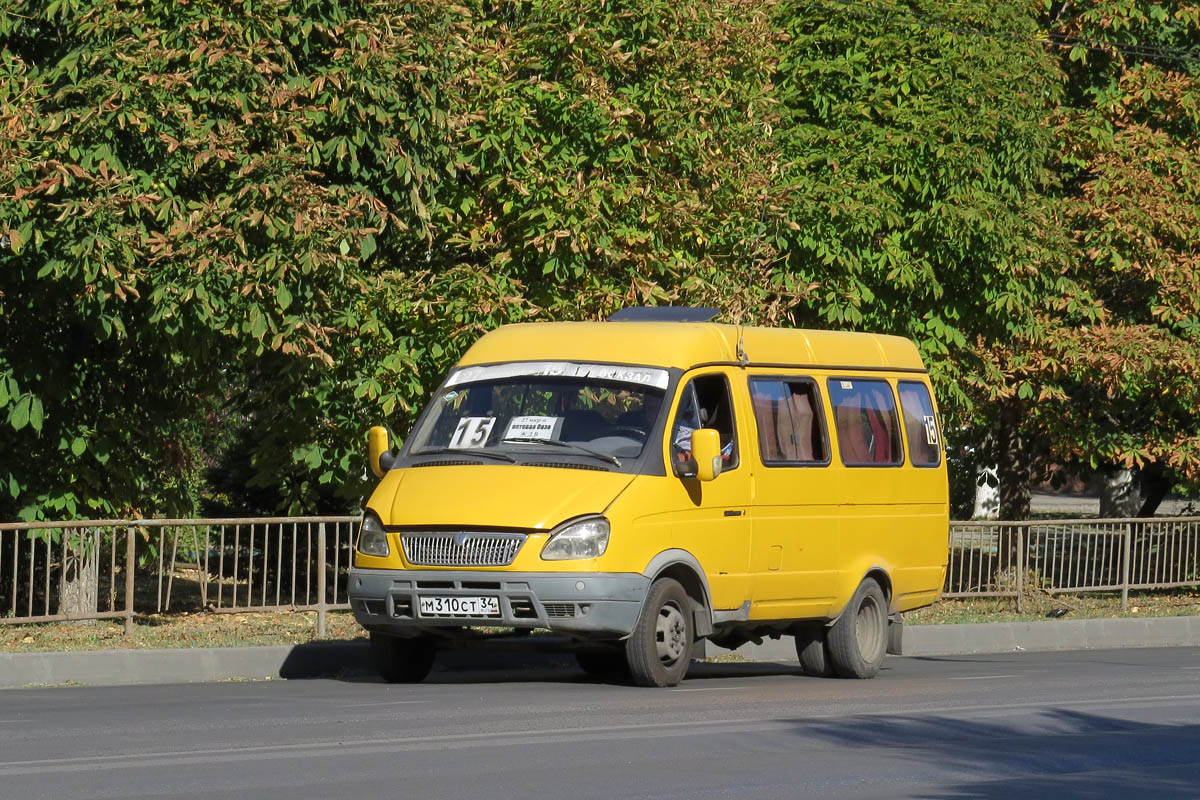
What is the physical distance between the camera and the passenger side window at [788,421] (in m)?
14.2

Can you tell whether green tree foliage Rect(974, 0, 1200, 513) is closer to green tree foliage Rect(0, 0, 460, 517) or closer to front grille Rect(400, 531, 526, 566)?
green tree foliage Rect(0, 0, 460, 517)

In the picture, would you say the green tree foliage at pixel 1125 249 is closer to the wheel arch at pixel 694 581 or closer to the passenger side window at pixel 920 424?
the passenger side window at pixel 920 424

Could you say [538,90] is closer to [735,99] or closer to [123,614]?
[735,99]

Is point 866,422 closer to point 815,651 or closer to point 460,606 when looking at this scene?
point 815,651

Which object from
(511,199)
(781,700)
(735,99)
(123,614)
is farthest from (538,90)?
(781,700)

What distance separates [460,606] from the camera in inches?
491

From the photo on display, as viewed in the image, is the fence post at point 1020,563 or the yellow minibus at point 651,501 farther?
the fence post at point 1020,563

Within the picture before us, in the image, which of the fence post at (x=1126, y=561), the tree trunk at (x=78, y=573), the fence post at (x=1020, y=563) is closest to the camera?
the tree trunk at (x=78, y=573)

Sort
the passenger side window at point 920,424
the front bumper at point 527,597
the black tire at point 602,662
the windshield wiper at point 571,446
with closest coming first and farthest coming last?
the front bumper at point 527,597 < the windshield wiper at point 571,446 < the black tire at point 602,662 < the passenger side window at point 920,424

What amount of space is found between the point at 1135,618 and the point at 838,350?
23.2ft

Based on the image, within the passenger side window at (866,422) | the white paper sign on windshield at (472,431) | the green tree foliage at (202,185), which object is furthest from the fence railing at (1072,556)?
the white paper sign on windshield at (472,431)

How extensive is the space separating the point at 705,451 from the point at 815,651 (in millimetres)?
2793

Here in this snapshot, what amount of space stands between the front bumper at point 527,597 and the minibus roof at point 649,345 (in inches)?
69.9

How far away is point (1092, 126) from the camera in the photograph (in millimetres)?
25000
